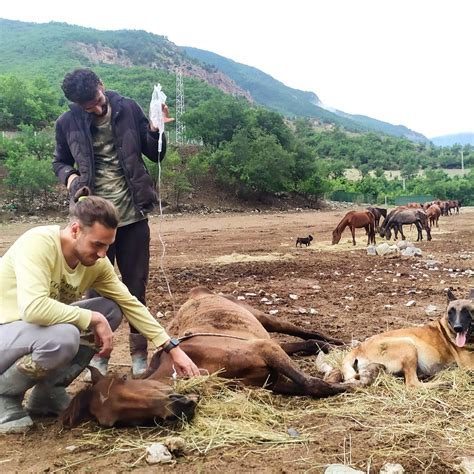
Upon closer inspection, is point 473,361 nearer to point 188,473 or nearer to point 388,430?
point 388,430

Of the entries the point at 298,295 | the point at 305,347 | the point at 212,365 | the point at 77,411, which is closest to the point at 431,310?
the point at 298,295

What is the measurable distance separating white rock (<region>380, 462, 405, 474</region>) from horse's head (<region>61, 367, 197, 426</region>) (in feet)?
3.43

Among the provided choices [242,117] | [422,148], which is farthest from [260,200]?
[422,148]

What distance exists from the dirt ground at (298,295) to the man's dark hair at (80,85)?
6.73ft

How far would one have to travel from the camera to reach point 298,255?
13242 mm

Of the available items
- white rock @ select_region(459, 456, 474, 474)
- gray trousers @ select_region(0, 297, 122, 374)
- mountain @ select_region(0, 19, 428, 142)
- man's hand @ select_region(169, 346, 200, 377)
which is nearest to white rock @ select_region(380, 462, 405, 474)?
white rock @ select_region(459, 456, 474, 474)

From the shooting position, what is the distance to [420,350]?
4.33 metres

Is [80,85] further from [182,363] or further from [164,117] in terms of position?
[182,363]

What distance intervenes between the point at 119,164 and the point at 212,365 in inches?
69.7

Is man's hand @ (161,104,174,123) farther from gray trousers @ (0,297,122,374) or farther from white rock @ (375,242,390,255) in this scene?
white rock @ (375,242,390,255)

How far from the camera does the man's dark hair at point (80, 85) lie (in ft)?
13.5

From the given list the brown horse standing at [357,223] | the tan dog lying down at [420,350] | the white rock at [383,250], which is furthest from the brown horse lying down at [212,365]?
the brown horse standing at [357,223]

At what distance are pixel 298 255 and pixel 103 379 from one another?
10214mm

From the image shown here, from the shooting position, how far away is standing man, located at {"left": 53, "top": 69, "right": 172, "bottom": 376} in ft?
14.6
